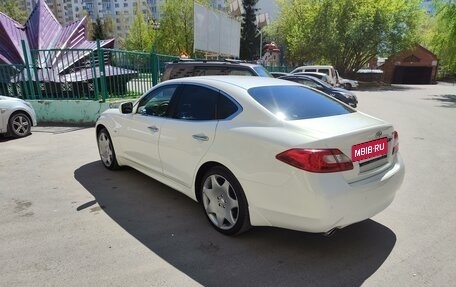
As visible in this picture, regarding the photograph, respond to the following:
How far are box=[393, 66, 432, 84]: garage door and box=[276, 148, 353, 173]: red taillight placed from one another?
166 ft

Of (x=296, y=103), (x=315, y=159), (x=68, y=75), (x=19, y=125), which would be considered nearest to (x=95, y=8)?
(x=68, y=75)

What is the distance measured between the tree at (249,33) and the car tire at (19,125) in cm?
4548

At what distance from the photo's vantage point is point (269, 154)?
2.98 metres

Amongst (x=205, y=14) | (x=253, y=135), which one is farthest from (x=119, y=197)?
(x=205, y=14)

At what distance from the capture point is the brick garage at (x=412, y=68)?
4703 centimetres

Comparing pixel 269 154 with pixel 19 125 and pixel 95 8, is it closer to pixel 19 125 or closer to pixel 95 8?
pixel 19 125

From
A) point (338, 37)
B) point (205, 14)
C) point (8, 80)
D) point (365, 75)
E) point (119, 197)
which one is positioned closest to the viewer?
point (119, 197)

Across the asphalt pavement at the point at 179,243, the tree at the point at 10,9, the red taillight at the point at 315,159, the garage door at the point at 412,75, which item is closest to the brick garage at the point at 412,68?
the garage door at the point at 412,75

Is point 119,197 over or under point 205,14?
under

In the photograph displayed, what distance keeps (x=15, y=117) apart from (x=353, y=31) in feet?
106

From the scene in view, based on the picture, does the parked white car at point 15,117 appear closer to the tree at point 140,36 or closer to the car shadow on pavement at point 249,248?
the car shadow on pavement at point 249,248

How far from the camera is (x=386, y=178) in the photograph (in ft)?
10.6

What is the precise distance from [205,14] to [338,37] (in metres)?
20.9

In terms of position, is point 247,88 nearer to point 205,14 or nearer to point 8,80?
point 8,80
